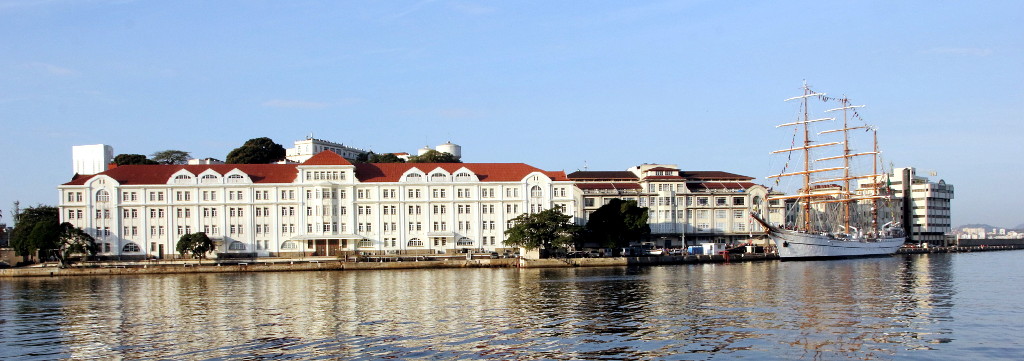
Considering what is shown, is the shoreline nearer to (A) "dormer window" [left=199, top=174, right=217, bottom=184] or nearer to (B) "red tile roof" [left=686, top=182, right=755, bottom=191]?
(A) "dormer window" [left=199, top=174, right=217, bottom=184]

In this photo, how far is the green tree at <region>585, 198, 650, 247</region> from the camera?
3693 inches

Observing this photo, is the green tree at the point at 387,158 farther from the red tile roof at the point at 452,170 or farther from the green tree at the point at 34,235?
the green tree at the point at 34,235

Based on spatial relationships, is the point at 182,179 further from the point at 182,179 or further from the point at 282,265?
the point at 282,265

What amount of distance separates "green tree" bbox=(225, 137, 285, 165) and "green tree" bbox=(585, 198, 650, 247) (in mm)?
54351

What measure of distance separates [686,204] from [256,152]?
203ft

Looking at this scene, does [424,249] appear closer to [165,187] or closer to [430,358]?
[165,187]

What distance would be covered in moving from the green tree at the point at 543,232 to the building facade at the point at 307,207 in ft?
28.7

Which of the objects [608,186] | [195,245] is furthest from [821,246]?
[195,245]

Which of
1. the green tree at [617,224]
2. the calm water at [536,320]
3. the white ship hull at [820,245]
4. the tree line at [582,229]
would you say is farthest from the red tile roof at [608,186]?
the calm water at [536,320]

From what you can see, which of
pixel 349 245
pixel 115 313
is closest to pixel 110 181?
pixel 349 245

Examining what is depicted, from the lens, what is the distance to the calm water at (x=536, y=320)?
26609 mm

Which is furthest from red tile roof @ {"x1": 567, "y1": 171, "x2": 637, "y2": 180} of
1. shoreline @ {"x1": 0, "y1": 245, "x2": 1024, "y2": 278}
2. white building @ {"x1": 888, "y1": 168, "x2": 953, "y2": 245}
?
white building @ {"x1": 888, "y1": 168, "x2": 953, "y2": 245}

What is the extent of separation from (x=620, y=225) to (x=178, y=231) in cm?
4597

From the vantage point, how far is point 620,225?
95.1 metres
